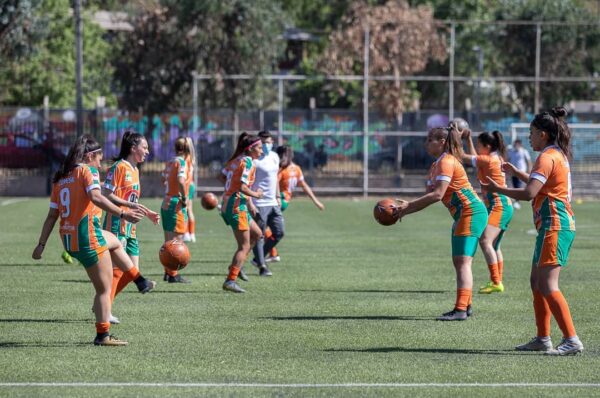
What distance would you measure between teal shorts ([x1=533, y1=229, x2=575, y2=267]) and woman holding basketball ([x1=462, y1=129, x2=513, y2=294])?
151 inches

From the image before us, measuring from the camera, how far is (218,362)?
956 cm

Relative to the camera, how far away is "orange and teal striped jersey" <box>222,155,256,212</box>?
48.9ft

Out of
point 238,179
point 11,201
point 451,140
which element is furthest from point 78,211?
point 11,201

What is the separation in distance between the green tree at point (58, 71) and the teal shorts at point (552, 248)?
45.8 metres

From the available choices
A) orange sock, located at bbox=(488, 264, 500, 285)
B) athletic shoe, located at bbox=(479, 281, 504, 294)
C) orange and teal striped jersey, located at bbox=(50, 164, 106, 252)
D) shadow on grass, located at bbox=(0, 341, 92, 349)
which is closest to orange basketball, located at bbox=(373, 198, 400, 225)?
orange and teal striped jersey, located at bbox=(50, 164, 106, 252)

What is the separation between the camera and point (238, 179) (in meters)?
14.9

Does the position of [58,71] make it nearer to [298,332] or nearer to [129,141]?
[129,141]

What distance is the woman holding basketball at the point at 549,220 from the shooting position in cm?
991

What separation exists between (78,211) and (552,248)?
393 centimetres

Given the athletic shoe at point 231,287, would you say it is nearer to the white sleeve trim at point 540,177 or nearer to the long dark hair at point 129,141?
the long dark hair at point 129,141

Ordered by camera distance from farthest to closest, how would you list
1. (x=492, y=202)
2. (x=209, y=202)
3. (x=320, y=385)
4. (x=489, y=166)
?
(x=209, y=202) < (x=492, y=202) < (x=489, y=166) < (x=320, y=385)

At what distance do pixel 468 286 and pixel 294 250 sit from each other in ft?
29.9

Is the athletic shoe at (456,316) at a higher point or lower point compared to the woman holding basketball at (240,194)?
lower

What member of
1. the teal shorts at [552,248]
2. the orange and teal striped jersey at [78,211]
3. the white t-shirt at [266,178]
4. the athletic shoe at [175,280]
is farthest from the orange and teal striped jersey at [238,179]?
the teal shorts at [552,248]
